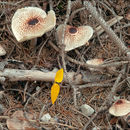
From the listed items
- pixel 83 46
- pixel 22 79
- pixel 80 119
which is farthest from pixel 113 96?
pixel 22 79

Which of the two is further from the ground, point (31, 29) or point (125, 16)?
point (31, 29)

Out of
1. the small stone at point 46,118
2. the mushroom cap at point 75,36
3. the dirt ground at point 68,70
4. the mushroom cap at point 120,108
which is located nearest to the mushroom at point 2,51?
the dirt ground at point 68,70

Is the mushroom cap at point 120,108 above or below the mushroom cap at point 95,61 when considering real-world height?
below

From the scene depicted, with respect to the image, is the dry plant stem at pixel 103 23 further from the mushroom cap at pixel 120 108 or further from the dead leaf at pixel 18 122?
the dead leaf at pixel 18 122

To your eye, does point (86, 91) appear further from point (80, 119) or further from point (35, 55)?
point (35, 55)

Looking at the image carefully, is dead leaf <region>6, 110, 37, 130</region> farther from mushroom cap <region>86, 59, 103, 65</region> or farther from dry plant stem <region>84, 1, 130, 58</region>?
dry plant stem <region>84, 1, 130, 58</region>
